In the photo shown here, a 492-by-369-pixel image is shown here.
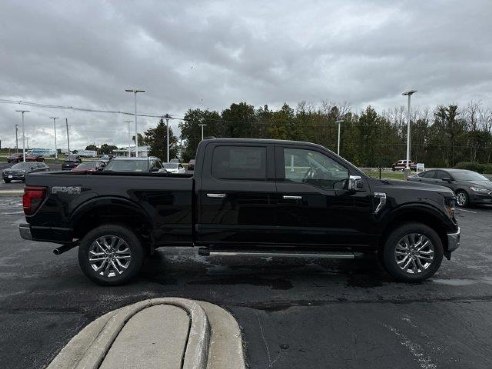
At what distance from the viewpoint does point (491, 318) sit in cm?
476

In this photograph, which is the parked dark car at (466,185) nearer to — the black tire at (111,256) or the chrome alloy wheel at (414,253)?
the chrome alloy wheel at (414,253)

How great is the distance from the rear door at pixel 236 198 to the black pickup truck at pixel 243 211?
0.01 m

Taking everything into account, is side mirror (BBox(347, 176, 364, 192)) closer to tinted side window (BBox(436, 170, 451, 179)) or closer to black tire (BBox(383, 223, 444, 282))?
black tire (BBox(383, 223, 444, 282))

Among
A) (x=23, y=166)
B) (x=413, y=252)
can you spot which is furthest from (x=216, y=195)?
(x=23, y=166)

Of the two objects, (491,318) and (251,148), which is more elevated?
(251,148)

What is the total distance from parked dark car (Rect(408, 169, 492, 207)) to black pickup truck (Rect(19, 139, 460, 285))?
10.6m

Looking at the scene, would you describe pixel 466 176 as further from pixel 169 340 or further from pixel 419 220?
pixel 169 340

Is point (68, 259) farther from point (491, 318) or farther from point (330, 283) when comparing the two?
point (491, 318)

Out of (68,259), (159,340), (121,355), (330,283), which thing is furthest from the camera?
(68,259)

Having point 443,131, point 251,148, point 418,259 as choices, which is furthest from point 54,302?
point 443,131

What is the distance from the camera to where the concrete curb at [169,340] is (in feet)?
11.2

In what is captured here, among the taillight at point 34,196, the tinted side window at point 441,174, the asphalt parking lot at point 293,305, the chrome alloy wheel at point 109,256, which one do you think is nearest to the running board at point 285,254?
the asphalt parking lot at point 293,305

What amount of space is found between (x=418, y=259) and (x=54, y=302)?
486cm

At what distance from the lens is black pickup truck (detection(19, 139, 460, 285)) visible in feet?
18.6
